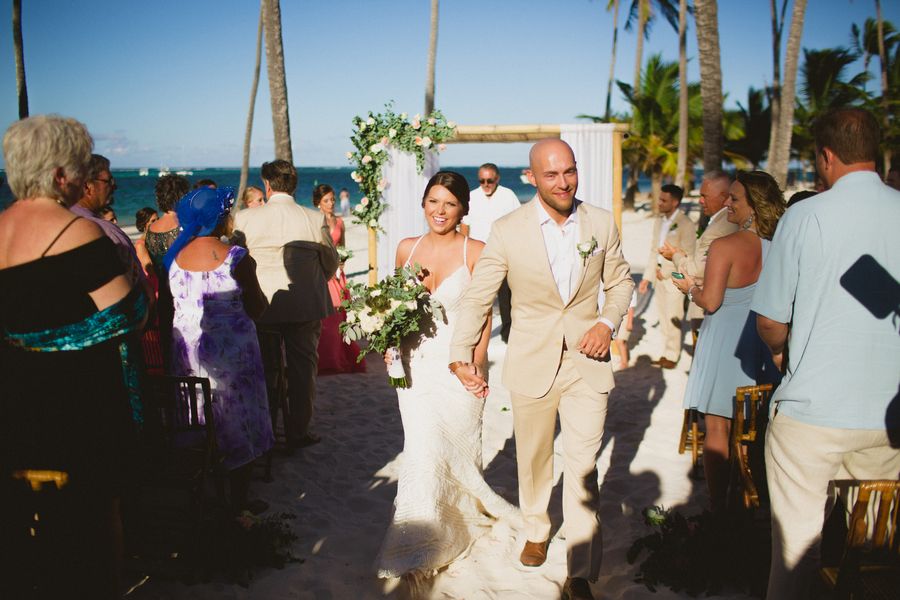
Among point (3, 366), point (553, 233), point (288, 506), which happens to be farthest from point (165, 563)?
point (553, 233)

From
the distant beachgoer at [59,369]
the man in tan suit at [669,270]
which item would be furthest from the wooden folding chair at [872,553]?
the man in tan suit at [669,270]

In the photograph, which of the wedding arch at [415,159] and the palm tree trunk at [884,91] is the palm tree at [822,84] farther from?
the wedding arch at [415,159]

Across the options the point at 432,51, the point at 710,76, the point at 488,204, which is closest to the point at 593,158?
the point at 488,204

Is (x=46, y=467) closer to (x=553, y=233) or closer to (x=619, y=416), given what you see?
(x=553, y=233)

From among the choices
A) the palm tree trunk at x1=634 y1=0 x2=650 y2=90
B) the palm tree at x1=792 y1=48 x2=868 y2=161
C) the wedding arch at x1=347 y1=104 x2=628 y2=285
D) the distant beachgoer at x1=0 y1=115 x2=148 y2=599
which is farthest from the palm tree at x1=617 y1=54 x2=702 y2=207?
the distant beachgoer at x1=0 y1=115 x2=148 y2=599

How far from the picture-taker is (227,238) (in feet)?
12.9

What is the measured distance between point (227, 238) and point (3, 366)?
68.5 inches

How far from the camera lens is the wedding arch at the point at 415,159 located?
836cm

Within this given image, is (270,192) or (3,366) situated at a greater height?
(270,192)

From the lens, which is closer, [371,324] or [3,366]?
[3,366]

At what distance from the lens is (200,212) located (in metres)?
3.70

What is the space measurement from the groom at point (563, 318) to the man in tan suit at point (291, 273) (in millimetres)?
2360

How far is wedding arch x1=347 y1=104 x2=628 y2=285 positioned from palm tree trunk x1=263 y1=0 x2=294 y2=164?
13.7 feet

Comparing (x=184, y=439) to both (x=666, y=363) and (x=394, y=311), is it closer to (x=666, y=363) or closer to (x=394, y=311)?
(x=394, y=311)
